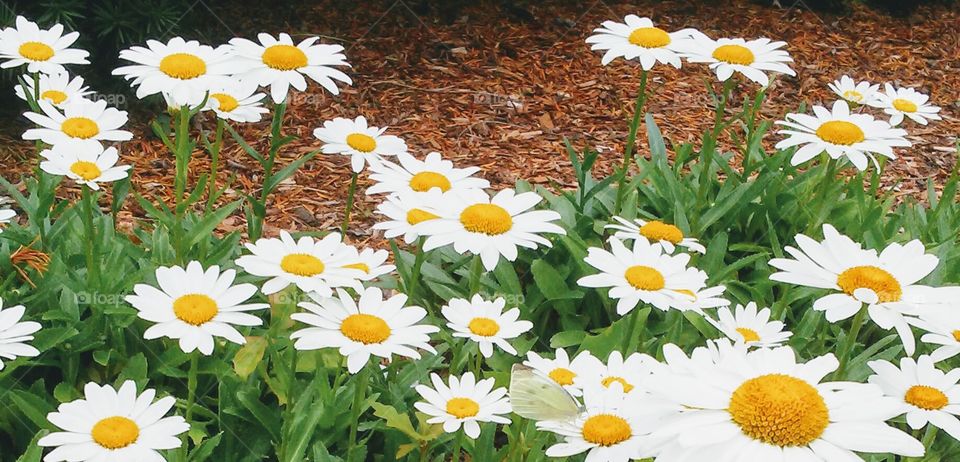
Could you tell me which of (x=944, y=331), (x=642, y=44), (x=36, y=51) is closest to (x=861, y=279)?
(x=944, y=331)

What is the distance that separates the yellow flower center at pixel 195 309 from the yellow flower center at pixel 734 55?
149 centimetres

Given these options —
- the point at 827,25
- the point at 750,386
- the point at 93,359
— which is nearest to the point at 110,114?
the point at 93,359

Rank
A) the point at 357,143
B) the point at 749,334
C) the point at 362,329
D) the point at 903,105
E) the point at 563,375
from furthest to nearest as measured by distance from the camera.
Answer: the point at 903,105 < the point at 357,143 < the point at 749,334 < the point at 563,375 < the point at 362,329

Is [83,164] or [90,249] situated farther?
[90,249]

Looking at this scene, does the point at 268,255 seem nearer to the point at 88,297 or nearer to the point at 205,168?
the point at 88,297

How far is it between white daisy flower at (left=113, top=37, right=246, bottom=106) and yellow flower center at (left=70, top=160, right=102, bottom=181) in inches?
7.0

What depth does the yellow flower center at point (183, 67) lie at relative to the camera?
2.22 m

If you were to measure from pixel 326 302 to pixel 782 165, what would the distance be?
7.57 ft

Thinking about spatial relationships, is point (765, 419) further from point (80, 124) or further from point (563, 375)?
point (80, 124)

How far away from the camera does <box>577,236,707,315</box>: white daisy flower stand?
1.91m

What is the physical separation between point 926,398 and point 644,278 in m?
0.52

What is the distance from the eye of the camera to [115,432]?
151 cm

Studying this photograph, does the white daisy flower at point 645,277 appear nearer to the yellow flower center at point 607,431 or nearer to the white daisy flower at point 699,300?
the white daisy flower at point 699,300

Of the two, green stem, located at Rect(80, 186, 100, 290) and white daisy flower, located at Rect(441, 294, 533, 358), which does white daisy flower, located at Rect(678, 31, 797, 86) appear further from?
green stem, located at Rect(80, 186, 100, 290)
